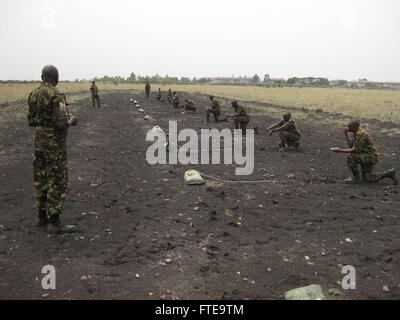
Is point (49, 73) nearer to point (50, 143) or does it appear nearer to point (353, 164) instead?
point (50, 143)

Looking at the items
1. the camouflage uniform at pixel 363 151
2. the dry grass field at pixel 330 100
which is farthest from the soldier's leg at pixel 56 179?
the dry grass field at pixel 330 100

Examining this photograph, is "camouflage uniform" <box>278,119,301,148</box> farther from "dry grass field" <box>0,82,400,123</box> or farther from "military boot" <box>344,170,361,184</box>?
"dry grass field" <box>0,82,400,123</box>

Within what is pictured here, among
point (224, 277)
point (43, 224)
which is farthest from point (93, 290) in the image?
point (43, 224)

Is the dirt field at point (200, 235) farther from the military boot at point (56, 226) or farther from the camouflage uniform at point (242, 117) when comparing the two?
the camouflage uniform at point (242, 117)

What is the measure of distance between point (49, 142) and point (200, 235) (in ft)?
7.52

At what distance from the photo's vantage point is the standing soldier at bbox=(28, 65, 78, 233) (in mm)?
3879

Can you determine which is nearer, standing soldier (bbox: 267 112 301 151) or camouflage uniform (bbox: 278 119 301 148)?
standing soldier (bbox: 267 112 301 151)

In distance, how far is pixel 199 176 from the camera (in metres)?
6.53

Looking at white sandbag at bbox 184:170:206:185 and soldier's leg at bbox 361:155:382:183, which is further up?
soldier's leg at bbox 361:155:382:183

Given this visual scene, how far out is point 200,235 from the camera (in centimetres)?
432

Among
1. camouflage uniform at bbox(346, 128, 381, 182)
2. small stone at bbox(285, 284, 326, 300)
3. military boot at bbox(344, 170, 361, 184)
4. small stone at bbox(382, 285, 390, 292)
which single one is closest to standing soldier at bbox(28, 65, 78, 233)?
small stone at bbox(285, 284, 326, 300)

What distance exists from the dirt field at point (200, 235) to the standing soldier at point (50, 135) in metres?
0.67

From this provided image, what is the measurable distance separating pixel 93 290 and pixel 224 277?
134 cm
